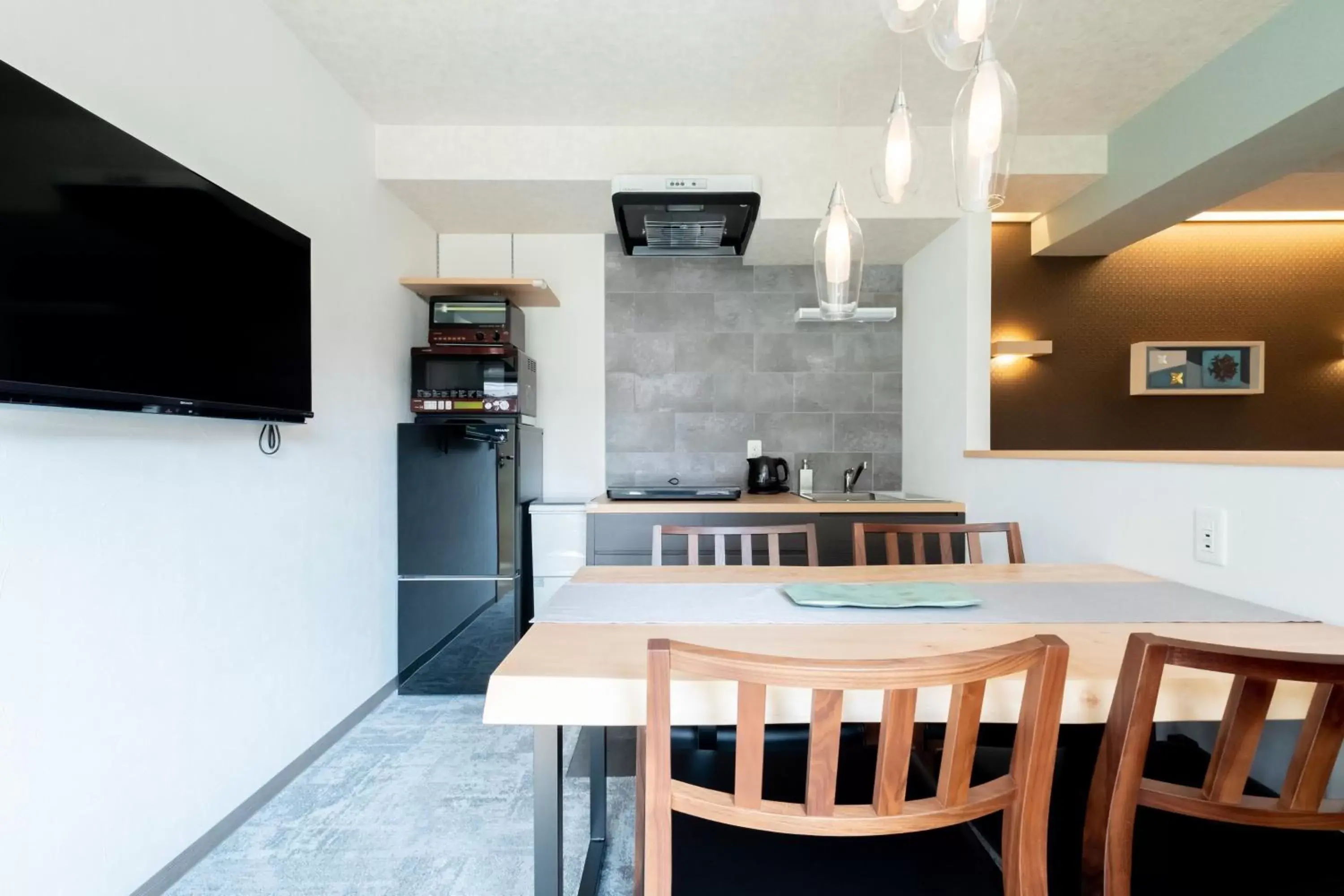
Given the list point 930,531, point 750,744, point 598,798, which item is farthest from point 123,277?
point 930,531

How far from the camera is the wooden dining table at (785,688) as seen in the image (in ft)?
3.14

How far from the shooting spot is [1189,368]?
3541 mm

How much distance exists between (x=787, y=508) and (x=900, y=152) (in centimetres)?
173

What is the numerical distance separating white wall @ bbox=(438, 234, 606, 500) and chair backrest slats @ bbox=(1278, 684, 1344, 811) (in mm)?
3021

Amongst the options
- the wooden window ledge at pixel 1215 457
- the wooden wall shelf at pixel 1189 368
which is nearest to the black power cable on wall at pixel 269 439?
the wooden window ledge at pixel 1215 457

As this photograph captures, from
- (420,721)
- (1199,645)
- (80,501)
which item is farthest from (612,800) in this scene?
(1199,645)

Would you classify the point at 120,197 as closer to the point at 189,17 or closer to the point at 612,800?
the point at 189,17

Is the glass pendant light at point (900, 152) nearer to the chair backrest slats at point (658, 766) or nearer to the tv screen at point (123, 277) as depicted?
the chair backrest slats at point (658, 766)

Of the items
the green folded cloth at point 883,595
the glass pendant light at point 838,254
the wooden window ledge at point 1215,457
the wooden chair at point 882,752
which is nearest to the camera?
the wooden chair at point 882,752

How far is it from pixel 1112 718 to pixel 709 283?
308cm

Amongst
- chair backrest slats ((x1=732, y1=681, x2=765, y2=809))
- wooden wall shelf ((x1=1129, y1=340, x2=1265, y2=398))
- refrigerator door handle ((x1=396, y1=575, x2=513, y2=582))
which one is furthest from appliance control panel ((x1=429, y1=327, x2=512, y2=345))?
wooden wall shelf ((x1=1129, y1=340, x2=1265, y2=398))

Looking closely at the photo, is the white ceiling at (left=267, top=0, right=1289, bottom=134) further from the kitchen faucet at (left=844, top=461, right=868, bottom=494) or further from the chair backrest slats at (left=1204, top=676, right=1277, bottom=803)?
the chair backrest slats at (left=1204, top=676, right=1277, bottom=803)

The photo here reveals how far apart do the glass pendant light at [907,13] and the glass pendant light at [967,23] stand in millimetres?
30

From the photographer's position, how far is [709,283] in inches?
144
